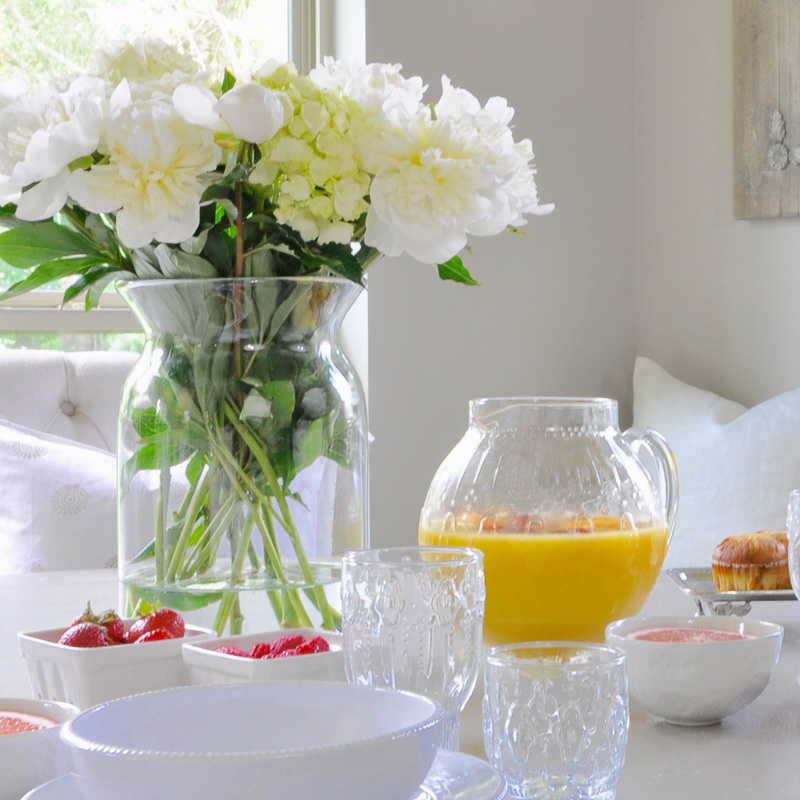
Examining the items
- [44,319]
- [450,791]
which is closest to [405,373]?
[44,319]

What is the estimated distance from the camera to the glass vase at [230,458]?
782 mm

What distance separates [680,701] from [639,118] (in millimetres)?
2227

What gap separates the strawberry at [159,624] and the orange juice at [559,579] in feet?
0.66

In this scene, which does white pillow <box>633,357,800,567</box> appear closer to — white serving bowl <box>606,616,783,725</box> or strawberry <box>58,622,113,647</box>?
white serving bowl <box>606,616,783,725</box>

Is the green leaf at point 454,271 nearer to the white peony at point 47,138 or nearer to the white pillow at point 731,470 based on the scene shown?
the white peony at point 47,138

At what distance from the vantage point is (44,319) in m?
2.50

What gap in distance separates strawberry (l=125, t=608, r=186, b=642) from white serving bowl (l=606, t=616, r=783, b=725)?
0.26 meters

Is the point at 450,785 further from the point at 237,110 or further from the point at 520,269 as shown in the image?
the point at 520,269

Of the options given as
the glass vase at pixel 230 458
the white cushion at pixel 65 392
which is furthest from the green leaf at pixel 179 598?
the white cushion at pixel 65 392

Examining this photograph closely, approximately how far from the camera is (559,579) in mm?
768

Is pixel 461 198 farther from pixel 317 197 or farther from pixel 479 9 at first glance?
pixel 479 9

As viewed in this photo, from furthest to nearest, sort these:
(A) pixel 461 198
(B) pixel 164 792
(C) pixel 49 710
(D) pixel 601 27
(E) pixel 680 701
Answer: (D) pixel 601 27 → (A) pixel 461 198 → (E) pixel 680 701 → (C) pixel 49 710 → (B) pixel 164 792

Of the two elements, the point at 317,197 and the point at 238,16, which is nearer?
the point at 317,197

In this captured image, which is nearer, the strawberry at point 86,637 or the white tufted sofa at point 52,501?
the strawberry at point 86,637
